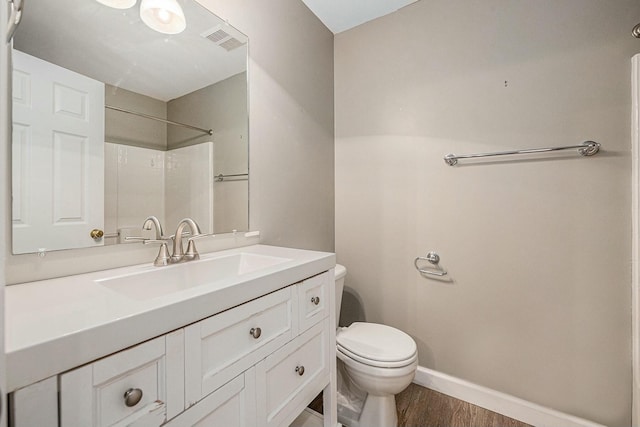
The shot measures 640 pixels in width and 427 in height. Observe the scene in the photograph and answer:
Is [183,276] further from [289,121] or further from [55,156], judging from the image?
[289,121]

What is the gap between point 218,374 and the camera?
28.0 inches

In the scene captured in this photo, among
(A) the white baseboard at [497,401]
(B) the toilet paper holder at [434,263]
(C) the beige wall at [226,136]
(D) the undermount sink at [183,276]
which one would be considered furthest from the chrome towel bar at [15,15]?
(A) the white baseboard at [497,401]

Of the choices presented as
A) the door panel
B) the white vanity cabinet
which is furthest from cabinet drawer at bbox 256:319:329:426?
the door panel

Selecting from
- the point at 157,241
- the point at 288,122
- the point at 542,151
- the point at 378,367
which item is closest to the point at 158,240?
the point at 157,241

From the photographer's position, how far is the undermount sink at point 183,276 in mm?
861

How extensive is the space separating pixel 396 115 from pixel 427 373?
5.26 ft

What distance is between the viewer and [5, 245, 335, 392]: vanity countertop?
450 mm

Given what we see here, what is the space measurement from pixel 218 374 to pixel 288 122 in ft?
4.30

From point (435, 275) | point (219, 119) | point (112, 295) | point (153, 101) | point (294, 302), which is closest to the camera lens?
point (112, 295)

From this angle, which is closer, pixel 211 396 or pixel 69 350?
pixel 69 350

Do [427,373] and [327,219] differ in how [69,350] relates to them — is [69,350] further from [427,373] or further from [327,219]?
[427,373]

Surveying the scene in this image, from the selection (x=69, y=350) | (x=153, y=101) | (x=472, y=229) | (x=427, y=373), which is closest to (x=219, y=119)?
(x=153, y=101)

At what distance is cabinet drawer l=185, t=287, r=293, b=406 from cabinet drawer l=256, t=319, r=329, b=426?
0.18 feet

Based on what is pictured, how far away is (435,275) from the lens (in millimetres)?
1711
